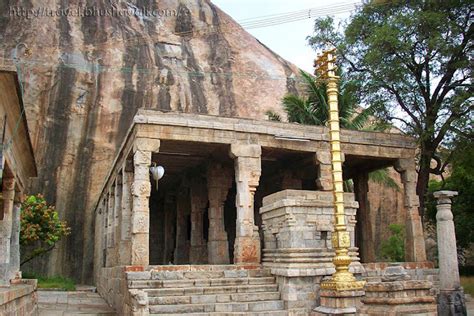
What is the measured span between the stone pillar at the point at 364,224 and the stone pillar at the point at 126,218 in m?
9.06

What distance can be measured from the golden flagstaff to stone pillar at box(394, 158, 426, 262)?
25.1 feet

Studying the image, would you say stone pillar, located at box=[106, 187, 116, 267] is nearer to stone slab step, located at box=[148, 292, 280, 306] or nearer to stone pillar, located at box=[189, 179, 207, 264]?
stone pillar, located at box=[189, 179, 207, 264]

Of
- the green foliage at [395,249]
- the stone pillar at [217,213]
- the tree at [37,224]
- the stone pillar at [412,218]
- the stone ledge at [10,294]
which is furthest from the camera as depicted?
the green foliage at [395,249]

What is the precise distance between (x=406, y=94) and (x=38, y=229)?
53.7 feet

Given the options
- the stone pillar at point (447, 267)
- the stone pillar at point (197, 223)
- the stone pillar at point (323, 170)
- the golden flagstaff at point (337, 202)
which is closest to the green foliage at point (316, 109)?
the stone pillar at point (197, 223)


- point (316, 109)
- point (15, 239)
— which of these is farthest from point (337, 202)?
point (316, 109)

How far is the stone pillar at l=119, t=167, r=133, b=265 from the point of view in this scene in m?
13.4

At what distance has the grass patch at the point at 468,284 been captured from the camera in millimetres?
16795

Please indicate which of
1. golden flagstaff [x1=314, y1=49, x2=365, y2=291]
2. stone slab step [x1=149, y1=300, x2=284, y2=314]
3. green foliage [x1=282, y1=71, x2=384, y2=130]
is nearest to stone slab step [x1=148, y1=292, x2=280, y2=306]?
stone slab step [x1=149, y1=300, x2=284, y2=314]

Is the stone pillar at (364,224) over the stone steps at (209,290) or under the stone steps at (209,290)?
over

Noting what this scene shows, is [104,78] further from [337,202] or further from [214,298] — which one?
[337,202]

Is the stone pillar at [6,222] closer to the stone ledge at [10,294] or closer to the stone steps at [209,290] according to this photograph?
the stone steps at [209,290]

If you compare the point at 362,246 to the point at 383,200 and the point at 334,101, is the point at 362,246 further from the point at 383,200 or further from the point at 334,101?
the point at 383,200

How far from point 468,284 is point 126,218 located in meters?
13.1
